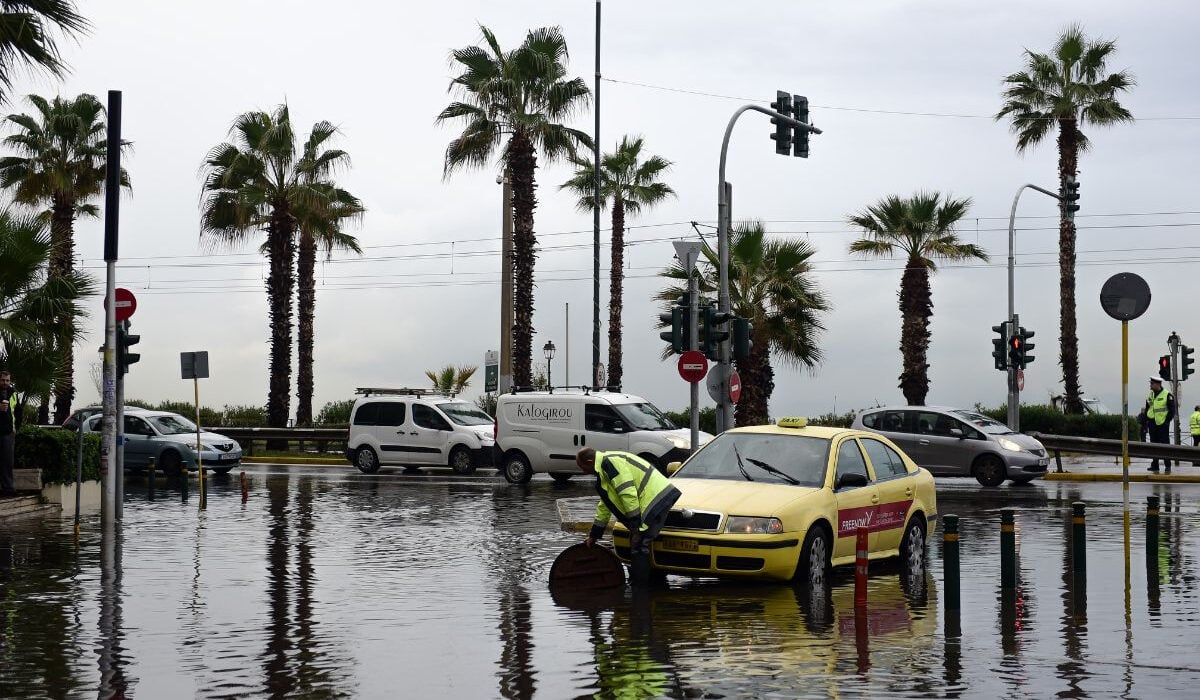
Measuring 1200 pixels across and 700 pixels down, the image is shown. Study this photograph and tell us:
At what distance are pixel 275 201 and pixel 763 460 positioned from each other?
33815mm

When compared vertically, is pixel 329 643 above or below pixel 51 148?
below

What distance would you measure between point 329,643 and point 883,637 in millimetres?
3912

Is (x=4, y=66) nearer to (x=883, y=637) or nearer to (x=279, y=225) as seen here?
(x=883, y=637)

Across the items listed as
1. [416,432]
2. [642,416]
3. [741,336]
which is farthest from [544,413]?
[741,336]

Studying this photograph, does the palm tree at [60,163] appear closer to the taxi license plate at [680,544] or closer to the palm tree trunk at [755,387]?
the palm tree trunk at [755,387]

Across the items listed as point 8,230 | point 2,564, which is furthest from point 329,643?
point 8,230

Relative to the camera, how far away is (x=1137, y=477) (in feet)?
102

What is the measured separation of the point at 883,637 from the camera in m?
10.6

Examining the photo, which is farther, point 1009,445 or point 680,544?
point 1009,445

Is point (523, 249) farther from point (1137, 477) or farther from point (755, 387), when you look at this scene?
point (1137, 477)

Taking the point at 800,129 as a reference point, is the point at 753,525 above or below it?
below

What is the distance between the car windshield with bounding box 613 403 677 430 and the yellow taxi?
14.1m

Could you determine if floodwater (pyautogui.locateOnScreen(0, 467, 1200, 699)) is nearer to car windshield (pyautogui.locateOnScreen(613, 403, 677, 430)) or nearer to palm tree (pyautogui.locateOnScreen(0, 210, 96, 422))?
palm tree (pyautogui.locateOnScreen(0, 210, 96, 422))

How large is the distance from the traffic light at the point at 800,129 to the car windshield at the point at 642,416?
626cm
